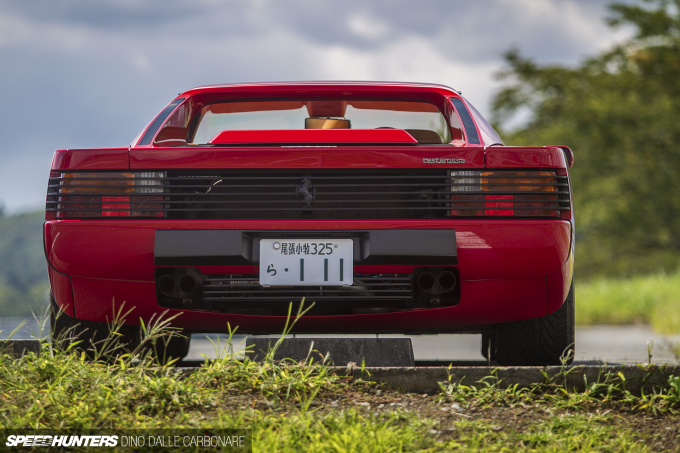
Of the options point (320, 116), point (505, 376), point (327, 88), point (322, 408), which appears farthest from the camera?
point (320, 116)

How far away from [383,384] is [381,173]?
0.91 m

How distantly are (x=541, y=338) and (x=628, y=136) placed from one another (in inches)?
814

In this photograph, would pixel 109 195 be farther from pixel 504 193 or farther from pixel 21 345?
pixel 504 193

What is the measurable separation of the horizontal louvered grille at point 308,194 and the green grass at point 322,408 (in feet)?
2.03

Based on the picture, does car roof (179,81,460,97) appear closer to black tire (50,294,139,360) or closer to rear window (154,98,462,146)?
rear window (154,98,462,146)

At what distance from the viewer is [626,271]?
82.8ft

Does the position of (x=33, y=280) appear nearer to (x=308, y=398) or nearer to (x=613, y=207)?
(x=613, y=207)

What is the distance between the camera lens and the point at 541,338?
312 cm

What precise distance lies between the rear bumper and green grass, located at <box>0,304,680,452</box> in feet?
1.08

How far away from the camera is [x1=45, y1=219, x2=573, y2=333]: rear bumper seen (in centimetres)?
281

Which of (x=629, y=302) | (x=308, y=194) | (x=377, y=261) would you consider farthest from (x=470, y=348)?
(x=629, y=302)

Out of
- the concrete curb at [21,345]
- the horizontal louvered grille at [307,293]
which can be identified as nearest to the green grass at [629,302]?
the horizontal louvered grille at [307,293]

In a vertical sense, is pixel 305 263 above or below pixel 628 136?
below

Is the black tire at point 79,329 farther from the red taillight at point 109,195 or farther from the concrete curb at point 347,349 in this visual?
the concrete curb at point 347,349
